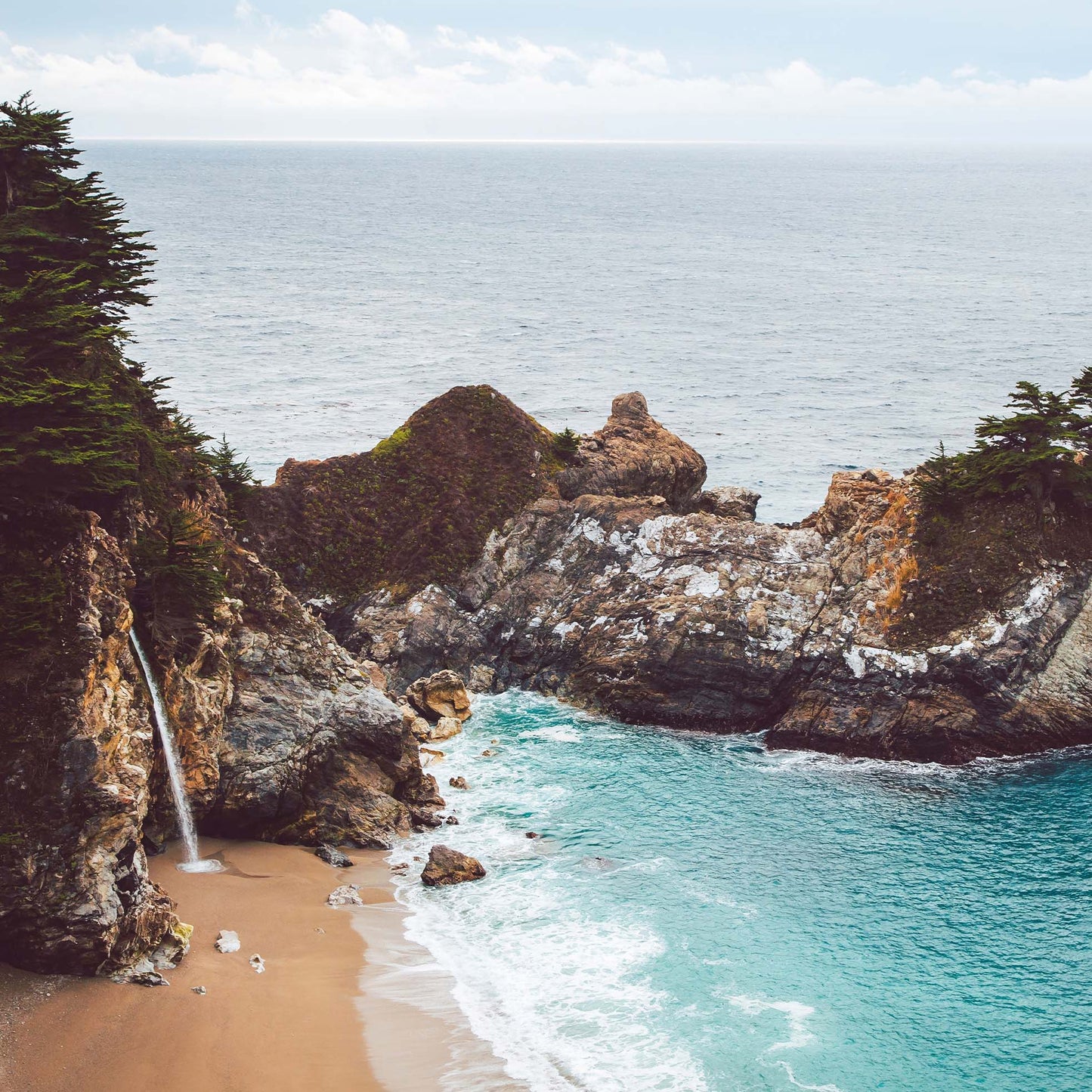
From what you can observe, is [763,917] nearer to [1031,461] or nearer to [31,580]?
[31,580]

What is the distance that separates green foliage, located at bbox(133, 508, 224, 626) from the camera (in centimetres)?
3322

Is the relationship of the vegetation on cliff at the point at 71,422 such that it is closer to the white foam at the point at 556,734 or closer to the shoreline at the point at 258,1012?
the shoreline at the point at 258,1012

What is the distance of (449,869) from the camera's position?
114ft

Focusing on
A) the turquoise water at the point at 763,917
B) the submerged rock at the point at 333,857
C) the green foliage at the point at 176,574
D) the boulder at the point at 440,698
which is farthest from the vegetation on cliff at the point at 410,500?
the submerged rock at the point at 333,857

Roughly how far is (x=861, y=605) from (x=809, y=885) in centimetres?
1578

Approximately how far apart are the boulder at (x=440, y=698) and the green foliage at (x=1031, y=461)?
2258 centimetres

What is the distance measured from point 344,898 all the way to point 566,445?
3221 cm

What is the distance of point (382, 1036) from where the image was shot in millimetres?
26812

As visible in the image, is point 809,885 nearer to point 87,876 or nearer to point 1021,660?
point 1021,660

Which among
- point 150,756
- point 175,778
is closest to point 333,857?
point 175,778

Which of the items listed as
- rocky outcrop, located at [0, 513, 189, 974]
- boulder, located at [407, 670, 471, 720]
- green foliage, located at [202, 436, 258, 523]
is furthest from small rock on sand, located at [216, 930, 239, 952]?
green foliage, located at [202, 436, 258, 523]

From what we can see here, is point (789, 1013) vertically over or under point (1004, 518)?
under

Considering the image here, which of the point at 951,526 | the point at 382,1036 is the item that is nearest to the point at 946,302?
the point at 951,526

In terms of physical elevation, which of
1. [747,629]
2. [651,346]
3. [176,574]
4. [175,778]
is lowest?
[175,778]
